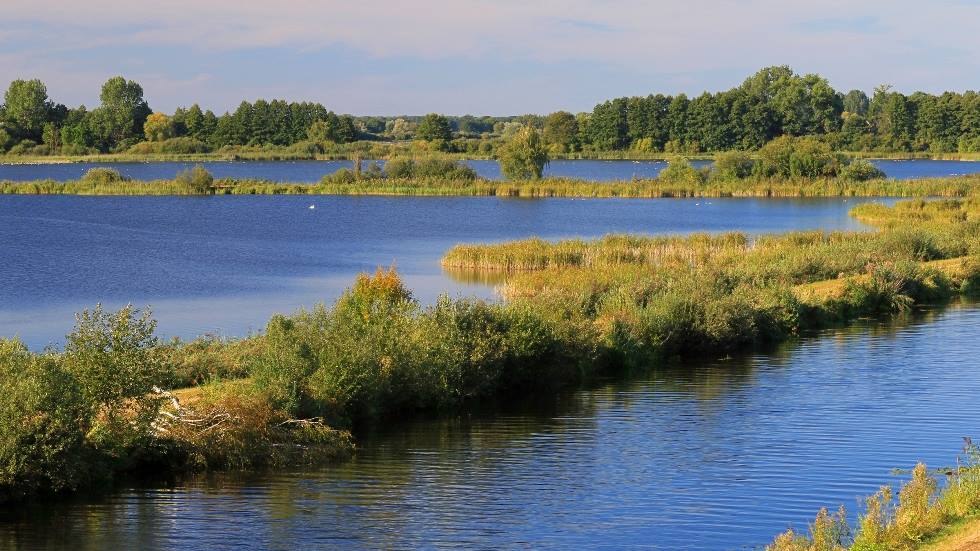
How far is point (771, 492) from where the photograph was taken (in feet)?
63.2

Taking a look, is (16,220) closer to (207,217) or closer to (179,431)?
(207,217)

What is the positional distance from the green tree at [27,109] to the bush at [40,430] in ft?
551

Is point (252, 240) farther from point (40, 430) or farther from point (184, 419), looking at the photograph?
point (40, 430)

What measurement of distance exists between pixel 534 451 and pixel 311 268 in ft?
102

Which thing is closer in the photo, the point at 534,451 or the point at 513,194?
the point at 534,451

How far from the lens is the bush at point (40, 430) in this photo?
17.9 metres

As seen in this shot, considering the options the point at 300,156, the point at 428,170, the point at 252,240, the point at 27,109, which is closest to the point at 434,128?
the point at 300,156

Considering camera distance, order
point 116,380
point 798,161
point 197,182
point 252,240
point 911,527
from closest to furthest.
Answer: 1. point 911,527
2. point 116,380
3. point 252,240
4. point 197,182
5. point 798,161

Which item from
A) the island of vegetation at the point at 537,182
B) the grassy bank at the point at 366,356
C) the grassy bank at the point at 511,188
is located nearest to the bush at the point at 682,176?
the island of vegetation at the point at 537,182

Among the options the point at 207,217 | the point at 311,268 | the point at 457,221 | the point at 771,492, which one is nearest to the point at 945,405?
the point at 771,492

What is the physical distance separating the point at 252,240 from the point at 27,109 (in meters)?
125

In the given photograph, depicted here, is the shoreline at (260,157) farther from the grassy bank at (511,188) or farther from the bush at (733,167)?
the grassy bank at (511,188)

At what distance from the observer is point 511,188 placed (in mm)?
99438

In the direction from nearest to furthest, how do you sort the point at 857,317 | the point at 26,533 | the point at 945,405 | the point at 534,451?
the point at 26,533
the point at 534,451
the point at 945,405
the point at 857,317
